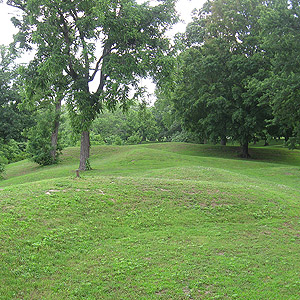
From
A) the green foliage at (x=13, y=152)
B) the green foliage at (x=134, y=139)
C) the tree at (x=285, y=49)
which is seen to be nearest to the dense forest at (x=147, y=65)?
the tree at (x=285, y=49)

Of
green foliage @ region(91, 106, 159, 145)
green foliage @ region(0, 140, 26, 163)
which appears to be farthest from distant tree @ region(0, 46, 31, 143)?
green foliage @ region(91, 106, 159, 145)

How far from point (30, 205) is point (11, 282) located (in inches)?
150

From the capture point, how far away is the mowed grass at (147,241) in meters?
6.55

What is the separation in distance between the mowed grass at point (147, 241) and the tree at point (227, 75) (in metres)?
17.8

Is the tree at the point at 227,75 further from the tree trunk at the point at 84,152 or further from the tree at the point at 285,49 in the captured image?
the tree trunk at the point at 84,152

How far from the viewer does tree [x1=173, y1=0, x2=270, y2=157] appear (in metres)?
31.2

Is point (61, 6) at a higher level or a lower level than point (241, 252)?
higher

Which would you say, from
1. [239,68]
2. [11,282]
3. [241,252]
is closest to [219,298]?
[241,252]

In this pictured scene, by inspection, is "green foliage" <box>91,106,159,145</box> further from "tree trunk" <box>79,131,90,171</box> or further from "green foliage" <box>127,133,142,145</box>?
"tree trunk" <box>79,131,90,171</box>

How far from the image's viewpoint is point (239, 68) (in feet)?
104

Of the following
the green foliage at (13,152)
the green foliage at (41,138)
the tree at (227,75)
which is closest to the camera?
the green foliage at (41,138)

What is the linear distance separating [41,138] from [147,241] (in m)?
22.8

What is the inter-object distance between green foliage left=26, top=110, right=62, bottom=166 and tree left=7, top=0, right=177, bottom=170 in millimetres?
7492

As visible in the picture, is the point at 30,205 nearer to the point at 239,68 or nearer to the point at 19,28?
the point at 19,28
